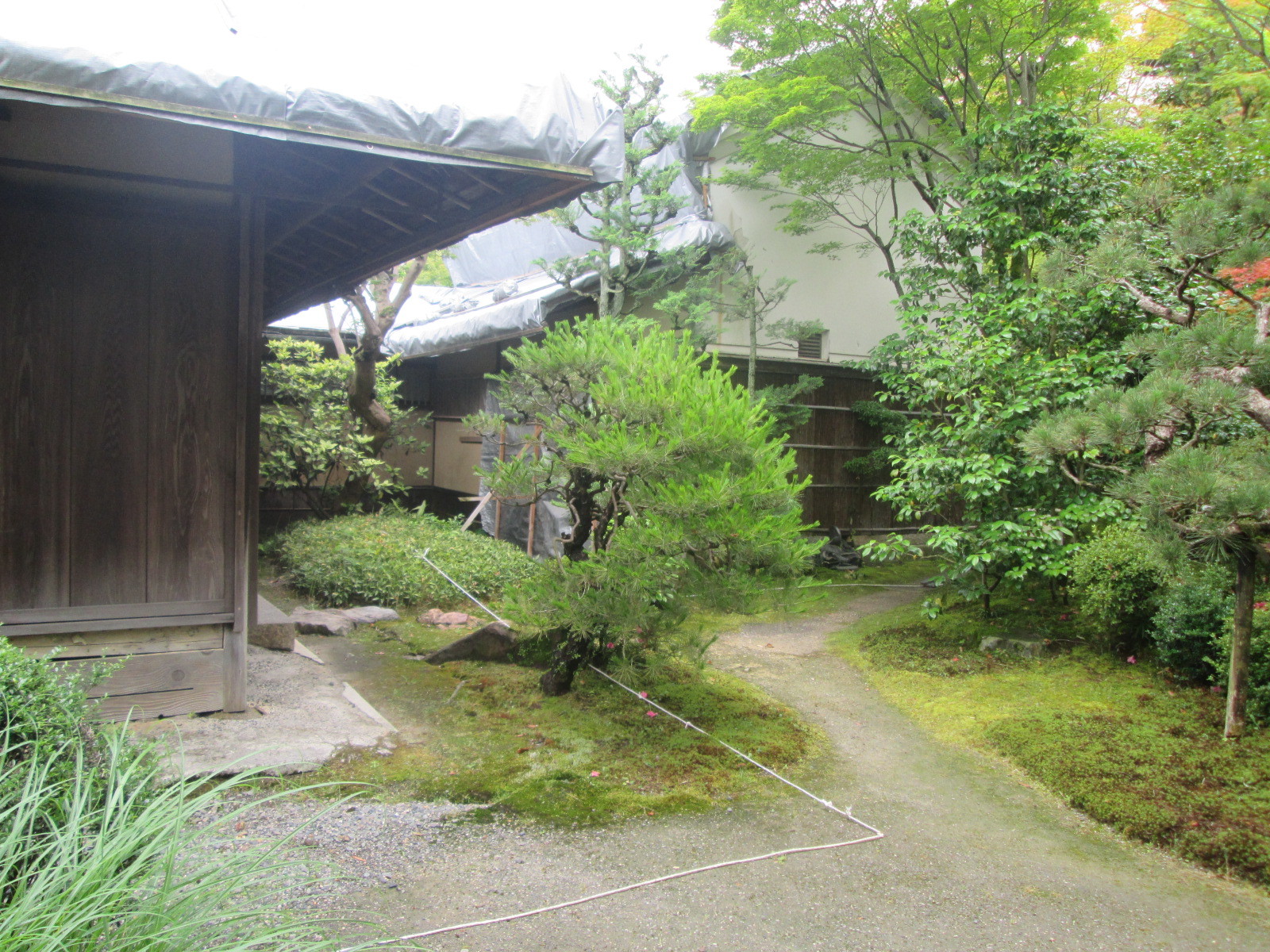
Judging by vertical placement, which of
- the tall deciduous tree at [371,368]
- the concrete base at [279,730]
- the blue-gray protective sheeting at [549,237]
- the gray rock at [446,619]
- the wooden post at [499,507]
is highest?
the blue-gray protective sheeting at [549,237]

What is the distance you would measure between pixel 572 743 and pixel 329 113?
10.3ft

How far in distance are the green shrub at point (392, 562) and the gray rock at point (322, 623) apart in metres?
0.77

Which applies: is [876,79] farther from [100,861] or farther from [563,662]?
[100,861]

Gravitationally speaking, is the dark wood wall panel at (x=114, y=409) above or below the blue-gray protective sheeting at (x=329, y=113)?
below

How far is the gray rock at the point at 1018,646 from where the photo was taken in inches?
246

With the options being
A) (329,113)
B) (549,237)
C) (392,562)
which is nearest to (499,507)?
(392,562)

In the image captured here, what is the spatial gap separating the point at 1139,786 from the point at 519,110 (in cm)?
425

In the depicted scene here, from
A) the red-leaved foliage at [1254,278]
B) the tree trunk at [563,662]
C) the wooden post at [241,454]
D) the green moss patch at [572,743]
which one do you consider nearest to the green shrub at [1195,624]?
the red-leaved foliage at [1254,278]

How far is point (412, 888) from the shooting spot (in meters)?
2.89

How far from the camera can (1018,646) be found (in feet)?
20.8

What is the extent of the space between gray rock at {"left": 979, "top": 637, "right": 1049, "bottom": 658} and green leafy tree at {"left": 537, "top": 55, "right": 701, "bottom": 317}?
485 cm

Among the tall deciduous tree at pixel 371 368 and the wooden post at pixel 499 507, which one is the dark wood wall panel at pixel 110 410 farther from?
Answer: the tall deciduous tree at pixel 371 368

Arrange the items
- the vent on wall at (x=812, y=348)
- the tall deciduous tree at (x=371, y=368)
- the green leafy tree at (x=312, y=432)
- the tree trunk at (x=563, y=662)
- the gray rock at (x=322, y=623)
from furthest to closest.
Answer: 1. the vent on wall at (x=812, y=348)
2. the tall deciduous tree at (x=371, y=368)
3. the green leafy tree at (x=312, y=432)
4. the gray rock at (x=322, y=623)
5. the tree trunk at (x=563, y=662)

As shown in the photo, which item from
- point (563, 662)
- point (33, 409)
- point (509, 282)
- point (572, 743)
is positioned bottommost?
point (572, 743)
